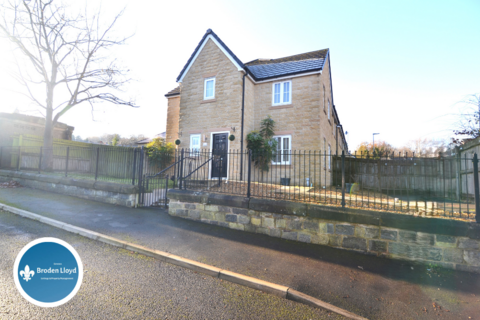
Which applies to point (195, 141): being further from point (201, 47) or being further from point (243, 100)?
point (201, 47)

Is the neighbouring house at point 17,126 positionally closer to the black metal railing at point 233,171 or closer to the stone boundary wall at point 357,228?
the black metal railing at point 233,171

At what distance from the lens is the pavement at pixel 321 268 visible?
3.29 metres

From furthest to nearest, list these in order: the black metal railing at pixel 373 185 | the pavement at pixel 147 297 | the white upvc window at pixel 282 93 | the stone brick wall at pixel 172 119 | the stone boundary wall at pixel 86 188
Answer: the stone brick wall at pixel 172 119 → the white upvc window at pixel 282 93 → the stone boundary wall at pixel 86 188 → the black metal railing at pixel 373 185 → the pavement at pixel 147 297

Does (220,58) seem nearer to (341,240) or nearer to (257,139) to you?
(257,139)

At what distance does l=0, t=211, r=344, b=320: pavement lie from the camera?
2.86m

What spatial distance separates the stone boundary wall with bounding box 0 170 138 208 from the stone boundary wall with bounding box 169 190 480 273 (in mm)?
3505

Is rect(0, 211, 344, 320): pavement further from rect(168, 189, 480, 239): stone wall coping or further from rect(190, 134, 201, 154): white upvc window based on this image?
rect(190, 134, 201, 154): white upvc window

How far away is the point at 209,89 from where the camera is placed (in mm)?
13586

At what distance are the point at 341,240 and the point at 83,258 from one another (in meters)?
5.29

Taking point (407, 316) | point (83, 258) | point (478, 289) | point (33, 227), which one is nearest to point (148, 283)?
point (83, 258)

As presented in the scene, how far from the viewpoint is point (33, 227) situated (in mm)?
5883

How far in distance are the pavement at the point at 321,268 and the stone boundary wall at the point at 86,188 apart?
160 cm

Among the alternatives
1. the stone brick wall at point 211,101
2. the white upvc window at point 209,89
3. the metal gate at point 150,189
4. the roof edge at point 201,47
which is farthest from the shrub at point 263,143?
the metal gate at point 150,189

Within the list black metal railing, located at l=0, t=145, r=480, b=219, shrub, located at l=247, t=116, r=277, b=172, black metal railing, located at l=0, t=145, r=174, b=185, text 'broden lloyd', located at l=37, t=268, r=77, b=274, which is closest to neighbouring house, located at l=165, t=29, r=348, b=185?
shrub, located at l=247, t=116, r=277, b=172
